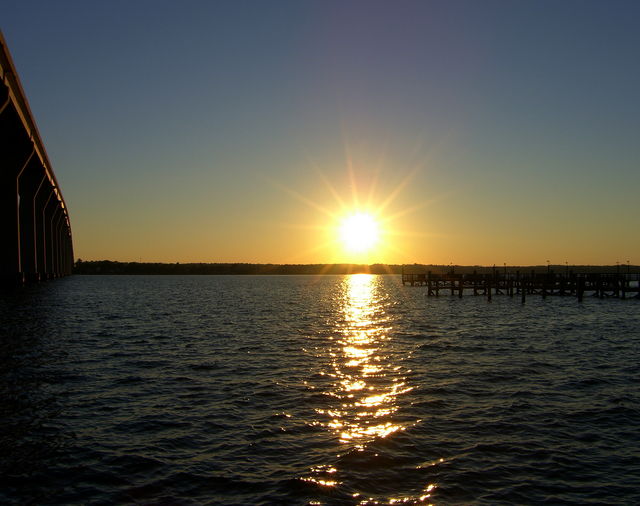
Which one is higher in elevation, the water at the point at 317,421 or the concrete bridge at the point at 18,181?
the concrete bridge at the point at 18,181

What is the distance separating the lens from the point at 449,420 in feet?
44.9

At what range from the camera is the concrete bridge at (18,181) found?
1619 inches

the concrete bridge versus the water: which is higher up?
the concrete bridge

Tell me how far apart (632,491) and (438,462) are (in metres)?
3.42

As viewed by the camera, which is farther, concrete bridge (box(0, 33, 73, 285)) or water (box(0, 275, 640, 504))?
concrete bridge (box(0, 33, 73, 285))

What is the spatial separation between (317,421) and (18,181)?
6429cm

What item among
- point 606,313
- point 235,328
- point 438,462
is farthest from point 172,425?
point 606,313

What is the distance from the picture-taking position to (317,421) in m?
13.5

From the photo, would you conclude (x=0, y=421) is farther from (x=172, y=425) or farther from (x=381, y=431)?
Result: (x=381, y=431)

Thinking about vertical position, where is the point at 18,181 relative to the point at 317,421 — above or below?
above

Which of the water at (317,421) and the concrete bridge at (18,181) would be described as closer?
the water at (317,421)

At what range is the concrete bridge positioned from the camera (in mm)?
41122

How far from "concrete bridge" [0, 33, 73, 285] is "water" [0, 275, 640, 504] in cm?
2252

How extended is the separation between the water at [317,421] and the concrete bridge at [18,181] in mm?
22516
